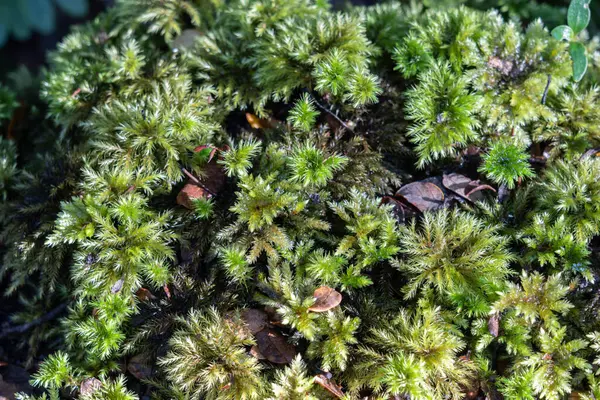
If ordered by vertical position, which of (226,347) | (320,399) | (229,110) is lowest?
(320,399)

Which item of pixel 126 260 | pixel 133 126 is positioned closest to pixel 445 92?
pixel 133 126

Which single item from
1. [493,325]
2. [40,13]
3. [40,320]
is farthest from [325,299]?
[40,13]

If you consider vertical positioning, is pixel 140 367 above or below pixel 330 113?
below

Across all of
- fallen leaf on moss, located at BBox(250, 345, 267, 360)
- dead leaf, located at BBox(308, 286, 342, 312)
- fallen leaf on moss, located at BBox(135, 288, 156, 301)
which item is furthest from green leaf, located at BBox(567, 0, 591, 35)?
fallen leaf on moss, located at BBox(135, 288, 156, 301)

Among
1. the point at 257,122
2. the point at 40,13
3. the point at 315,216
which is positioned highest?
the point at 40,13

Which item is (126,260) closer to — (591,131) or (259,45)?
(259,45)

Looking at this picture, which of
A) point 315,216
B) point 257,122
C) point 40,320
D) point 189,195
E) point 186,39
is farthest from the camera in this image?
point 186,39

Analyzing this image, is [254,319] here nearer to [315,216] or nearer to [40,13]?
[315,216]

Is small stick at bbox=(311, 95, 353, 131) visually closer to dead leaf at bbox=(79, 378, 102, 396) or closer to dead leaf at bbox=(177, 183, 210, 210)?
dead leaf at bbox=(177, 183, 210, 210)
